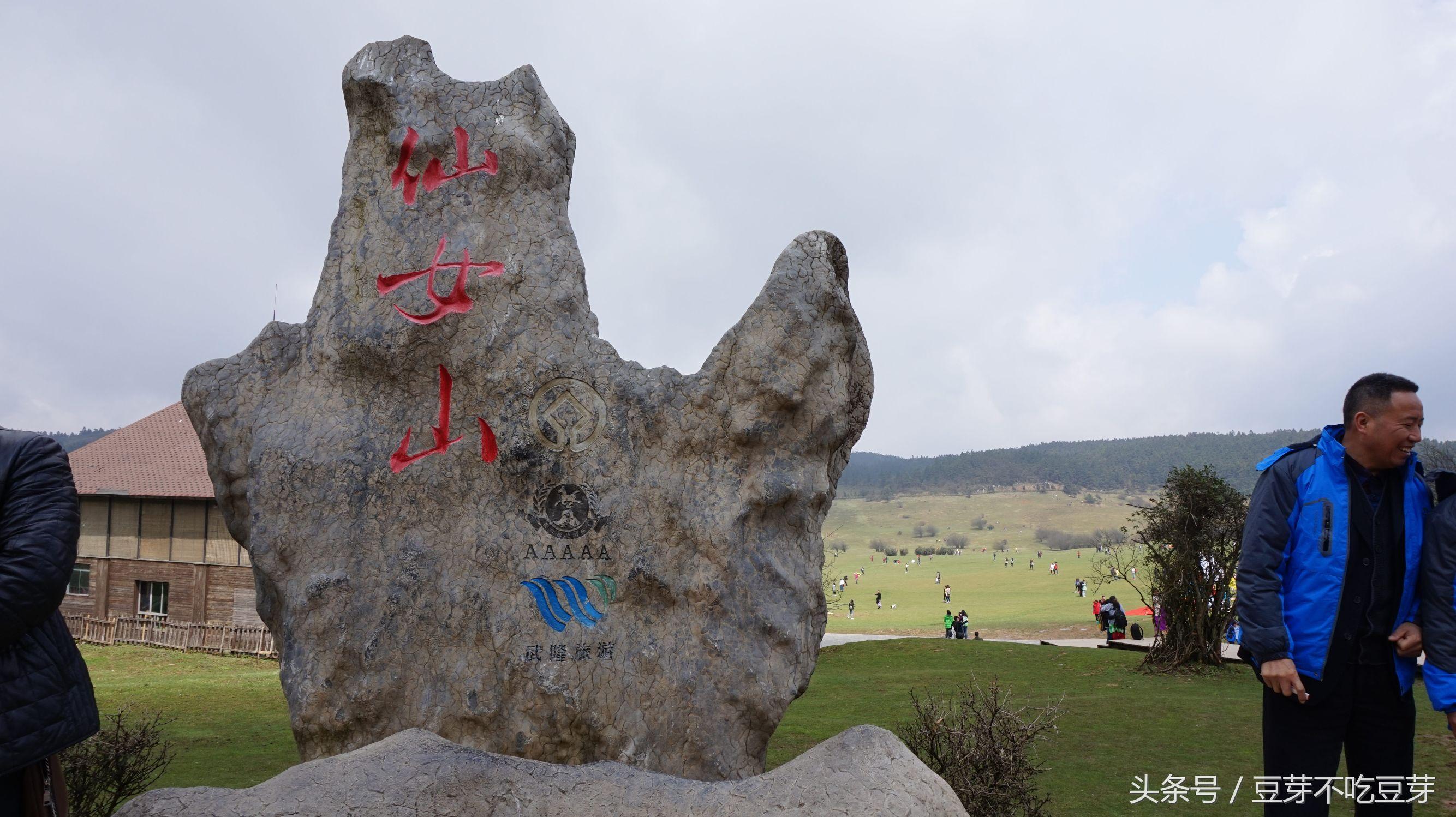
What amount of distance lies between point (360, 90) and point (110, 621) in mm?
16280

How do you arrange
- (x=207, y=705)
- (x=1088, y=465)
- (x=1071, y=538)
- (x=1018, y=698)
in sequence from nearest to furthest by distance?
(x=1018, y=698) < (x=207, y=705) < (x=1071, y=538) < (x=1088, y=465)

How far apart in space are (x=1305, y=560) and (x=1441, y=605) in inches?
19.1

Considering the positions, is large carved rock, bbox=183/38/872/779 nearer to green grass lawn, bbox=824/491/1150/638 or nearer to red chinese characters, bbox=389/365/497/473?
red chinese characters, bbox=389/365/497/473

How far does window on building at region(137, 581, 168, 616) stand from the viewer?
56.8 feet

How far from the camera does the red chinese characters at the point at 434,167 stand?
4859 mm

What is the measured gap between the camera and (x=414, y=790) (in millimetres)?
3404

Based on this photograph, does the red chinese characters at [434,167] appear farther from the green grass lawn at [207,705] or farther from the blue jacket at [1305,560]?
the green grass lawn at [207,705]

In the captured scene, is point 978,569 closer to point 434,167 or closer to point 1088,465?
point 434,167

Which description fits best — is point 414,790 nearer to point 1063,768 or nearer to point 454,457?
point 454,457

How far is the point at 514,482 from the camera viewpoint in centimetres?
452

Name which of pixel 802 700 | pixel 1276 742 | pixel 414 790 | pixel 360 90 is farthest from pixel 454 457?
pixel 802 700

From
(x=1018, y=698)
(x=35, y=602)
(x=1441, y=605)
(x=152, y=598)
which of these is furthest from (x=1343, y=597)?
(x=152, y=598)

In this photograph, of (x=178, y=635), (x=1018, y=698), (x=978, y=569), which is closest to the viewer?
(x=1018, y=698)

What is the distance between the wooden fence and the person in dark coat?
1495cm
